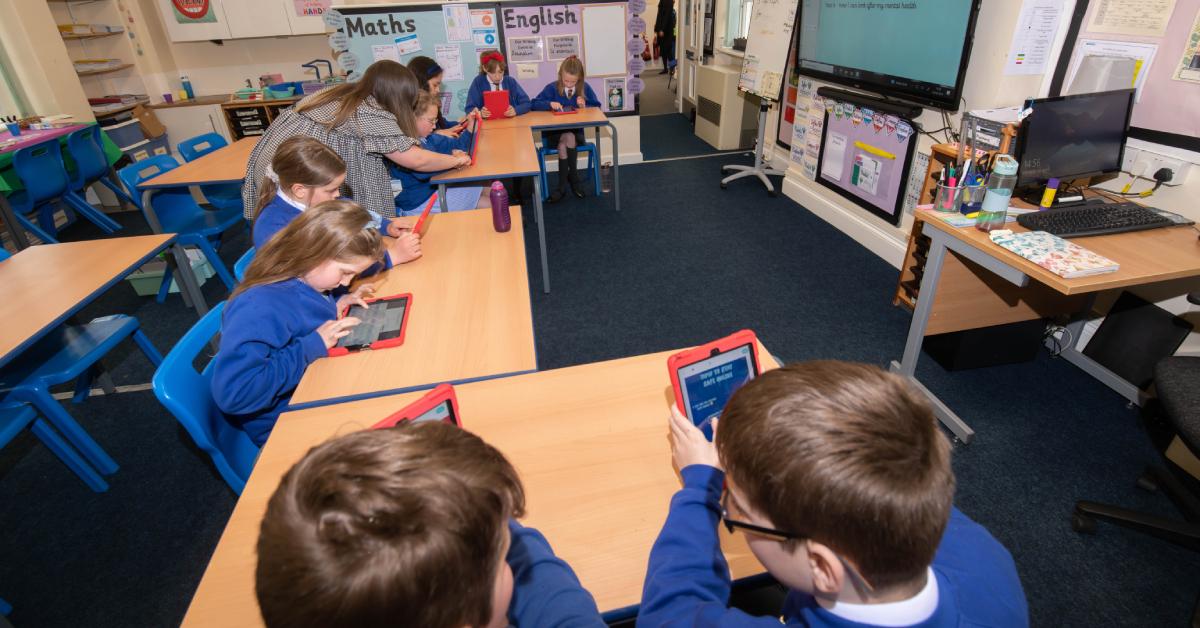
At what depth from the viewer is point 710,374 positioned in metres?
1.06

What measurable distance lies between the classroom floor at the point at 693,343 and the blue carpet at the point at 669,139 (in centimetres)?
215

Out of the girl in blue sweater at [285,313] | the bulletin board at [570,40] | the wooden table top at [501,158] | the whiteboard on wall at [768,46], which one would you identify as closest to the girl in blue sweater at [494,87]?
the bulletin board at [570,40]

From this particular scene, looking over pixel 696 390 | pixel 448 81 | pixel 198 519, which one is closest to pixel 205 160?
pixel 448 81

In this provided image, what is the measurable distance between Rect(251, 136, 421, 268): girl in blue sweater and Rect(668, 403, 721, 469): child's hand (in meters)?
1.34

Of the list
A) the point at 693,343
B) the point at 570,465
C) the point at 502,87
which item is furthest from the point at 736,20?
the point at 570,465

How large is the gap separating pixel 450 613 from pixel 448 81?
483cm

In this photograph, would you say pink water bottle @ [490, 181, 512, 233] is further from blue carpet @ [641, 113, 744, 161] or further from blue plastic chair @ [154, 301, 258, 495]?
blue carpet @ [641, 113, 744, 161]

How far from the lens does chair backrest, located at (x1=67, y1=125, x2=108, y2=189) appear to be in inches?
155

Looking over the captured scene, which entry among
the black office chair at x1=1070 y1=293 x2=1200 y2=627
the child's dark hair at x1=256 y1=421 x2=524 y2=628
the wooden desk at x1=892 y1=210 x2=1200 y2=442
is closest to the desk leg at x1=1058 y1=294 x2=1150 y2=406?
the wooden desk at x1=892 y1=210 x2=1200 y2=442

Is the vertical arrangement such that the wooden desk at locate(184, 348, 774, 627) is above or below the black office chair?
above

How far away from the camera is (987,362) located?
2.36 m

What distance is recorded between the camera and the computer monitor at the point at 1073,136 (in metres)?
1.92

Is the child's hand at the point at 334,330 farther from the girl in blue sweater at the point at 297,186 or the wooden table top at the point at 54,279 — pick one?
the wooden table top at the point at 54,279

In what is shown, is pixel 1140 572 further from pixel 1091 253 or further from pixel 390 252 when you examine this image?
pixel 390 252
